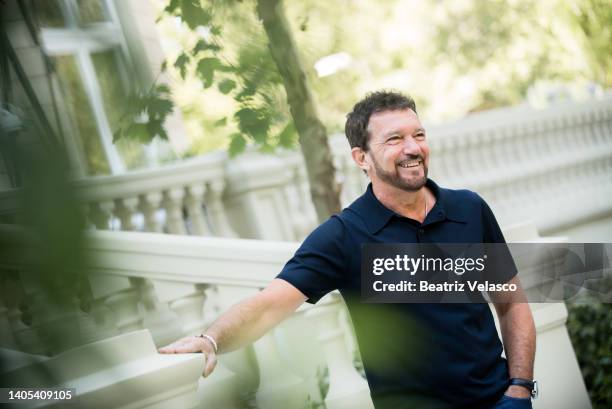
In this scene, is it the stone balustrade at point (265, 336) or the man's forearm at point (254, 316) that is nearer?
the man's forearm at point (254, 316)

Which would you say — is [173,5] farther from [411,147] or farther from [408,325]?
[408,325]

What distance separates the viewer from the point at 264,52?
71 centimetres

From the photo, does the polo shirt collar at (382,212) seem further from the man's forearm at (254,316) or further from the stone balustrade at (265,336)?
the stone balustrade at (265,336)

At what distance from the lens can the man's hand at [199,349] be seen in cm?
177

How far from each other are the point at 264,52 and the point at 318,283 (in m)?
1.44

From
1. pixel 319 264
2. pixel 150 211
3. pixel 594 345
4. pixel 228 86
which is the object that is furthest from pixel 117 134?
pixel 594 345

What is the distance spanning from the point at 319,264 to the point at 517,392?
0.71 metres

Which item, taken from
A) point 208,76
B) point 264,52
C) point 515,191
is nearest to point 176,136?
point 264,52

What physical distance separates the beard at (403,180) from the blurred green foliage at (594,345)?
2199 mm

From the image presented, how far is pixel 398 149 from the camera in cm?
222

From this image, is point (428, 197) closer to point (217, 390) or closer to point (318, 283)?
point (318, 283)

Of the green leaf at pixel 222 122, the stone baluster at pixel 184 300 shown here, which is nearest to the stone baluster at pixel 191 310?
Result: the stone baluster at pixel 184 300

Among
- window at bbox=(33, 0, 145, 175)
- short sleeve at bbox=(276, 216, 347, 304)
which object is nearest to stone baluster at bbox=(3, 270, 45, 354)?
window at bbox=(33, 0, 145, 175)

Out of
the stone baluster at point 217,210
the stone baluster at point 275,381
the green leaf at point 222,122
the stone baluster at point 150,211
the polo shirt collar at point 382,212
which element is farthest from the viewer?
the stone baluster at point 217,210
